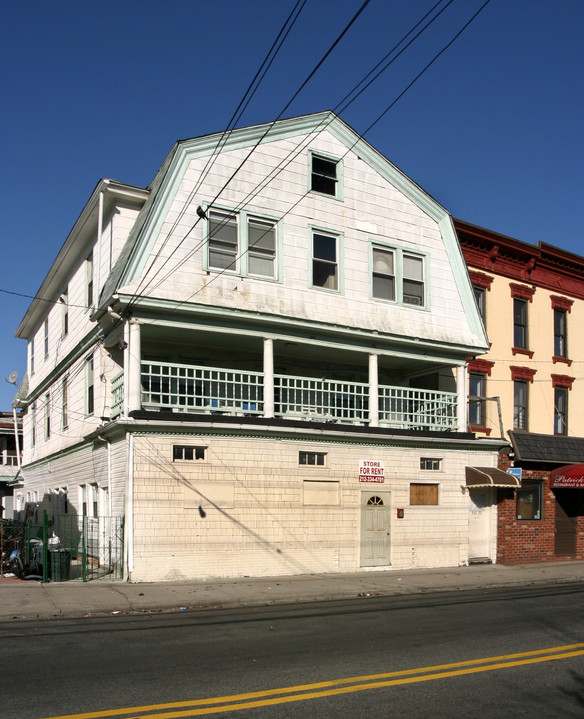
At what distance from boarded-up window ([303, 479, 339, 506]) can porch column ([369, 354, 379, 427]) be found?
2.17m

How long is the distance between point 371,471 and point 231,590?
231 inches

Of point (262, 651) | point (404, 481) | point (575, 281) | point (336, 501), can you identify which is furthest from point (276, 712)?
point (575, 281)

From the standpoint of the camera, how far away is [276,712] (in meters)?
6.36

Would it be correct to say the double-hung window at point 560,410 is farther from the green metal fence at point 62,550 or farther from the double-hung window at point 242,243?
the green metal fence at point 62,550

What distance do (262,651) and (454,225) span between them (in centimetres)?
1733

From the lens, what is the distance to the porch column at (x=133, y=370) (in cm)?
1686

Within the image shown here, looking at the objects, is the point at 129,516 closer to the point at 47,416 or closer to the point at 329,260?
the point at 329,260

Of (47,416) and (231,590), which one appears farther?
(47,416)

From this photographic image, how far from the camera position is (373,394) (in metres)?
20.5

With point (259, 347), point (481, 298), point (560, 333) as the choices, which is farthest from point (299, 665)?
point (560, 333)

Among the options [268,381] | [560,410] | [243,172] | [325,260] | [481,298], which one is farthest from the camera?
[560,410]

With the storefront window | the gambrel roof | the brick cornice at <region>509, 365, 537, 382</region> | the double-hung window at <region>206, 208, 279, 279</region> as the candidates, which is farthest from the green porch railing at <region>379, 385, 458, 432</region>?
the double-hung window at <region>206, 208, 279, 279</region>

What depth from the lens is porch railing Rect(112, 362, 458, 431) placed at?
62.4 ft

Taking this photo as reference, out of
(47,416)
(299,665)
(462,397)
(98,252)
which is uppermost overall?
(98,252)
